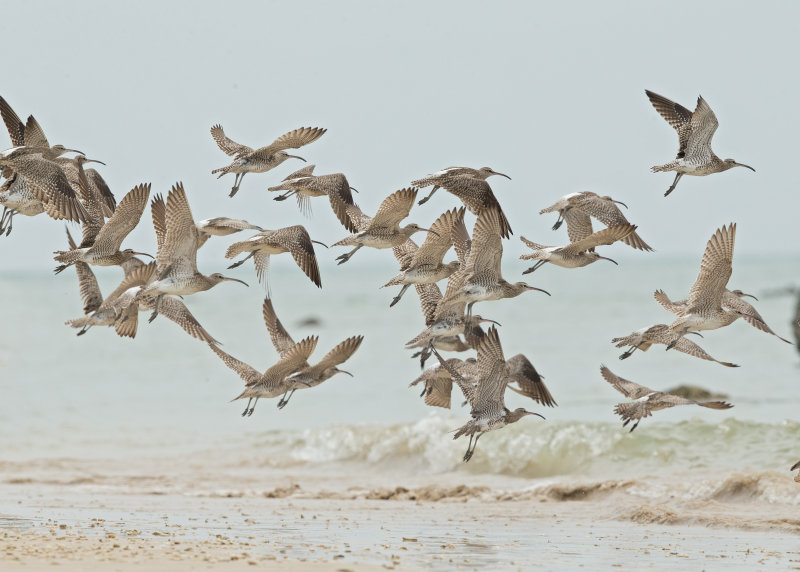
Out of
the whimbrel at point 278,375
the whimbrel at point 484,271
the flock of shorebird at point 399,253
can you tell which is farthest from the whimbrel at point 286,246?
the whimbrel at point 484,271

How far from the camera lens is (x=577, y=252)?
946cm

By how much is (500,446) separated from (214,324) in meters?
26.8

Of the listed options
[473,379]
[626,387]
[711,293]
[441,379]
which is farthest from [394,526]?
[711,293]

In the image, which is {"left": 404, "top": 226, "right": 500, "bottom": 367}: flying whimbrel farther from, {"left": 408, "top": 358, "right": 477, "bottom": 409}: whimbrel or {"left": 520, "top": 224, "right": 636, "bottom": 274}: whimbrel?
{"left": 520, "top": 224, "right": 636, "bottom": 274}: whimbrel

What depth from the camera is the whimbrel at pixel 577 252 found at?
891 cm

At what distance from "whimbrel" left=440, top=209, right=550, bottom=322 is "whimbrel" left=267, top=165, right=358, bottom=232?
1.46m

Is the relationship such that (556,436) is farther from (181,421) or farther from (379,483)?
(181,421)

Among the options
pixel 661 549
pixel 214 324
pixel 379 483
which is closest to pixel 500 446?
pixel 379 483

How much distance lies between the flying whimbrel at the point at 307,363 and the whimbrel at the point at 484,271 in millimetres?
944

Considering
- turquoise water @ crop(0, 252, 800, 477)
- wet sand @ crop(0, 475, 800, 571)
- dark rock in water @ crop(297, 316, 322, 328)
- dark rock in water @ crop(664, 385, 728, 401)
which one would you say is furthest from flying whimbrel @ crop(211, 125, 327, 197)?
dark rock in water @ crop(297, 316, 322, 328)

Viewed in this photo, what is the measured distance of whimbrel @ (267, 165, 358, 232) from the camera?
1041 cm

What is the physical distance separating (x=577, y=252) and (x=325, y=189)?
2474 mm

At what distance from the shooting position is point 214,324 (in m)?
40.9

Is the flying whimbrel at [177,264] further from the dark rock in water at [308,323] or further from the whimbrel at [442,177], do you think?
the dark rock in water at [308,323]
